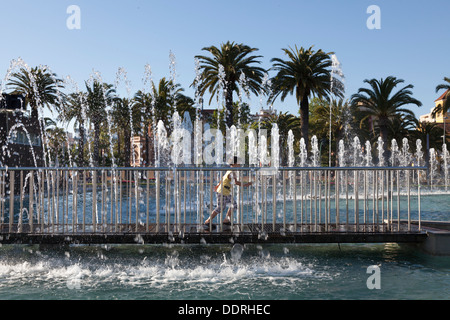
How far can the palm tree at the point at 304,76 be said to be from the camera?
3388 cm

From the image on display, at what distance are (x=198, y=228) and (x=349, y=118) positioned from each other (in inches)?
1848

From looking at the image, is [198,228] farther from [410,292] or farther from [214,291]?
[410,292]

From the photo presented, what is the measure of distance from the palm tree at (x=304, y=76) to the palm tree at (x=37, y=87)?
876 inches

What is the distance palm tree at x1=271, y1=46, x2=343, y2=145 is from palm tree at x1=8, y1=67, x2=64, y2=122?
22257 mm

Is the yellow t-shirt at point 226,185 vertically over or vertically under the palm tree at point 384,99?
under

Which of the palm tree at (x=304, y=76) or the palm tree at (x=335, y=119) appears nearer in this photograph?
the palm tree at (x=304, y=76)

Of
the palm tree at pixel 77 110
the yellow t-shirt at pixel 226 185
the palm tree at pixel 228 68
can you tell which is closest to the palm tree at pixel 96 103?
the palm tree at pixel 77 110

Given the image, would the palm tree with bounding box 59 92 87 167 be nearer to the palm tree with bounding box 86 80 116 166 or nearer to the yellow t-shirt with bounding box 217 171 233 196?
the palm tree with bounding box 86 80 116 166

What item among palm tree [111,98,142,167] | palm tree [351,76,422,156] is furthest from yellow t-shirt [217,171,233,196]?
palm tree [111,98,142,167]

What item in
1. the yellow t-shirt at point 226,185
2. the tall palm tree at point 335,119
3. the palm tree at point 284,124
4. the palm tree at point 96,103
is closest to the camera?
the yellow t-shirt at point 226,185

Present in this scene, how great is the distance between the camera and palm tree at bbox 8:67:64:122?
4106 centimetres

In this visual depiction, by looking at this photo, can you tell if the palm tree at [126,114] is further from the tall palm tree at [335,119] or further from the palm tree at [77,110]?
the tall palm tree at [335,119]

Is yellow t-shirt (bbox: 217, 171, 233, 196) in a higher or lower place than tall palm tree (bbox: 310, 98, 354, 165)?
lower

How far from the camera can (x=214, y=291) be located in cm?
615
